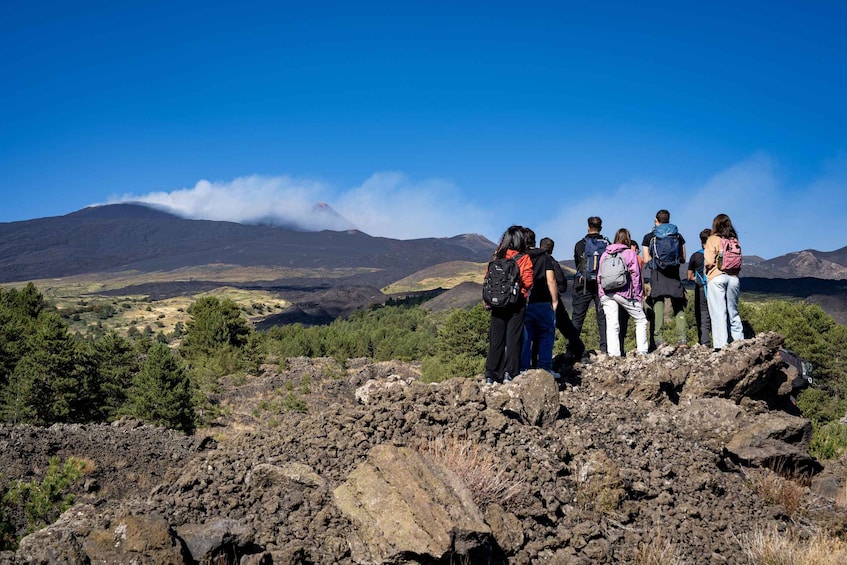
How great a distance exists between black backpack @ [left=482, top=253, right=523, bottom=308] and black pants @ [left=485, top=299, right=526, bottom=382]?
0.57 ft

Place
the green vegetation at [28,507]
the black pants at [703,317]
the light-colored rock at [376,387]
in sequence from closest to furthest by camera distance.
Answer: the green vegetation at [28,507] < the light-colored rock at [376,387] < the black pants at [703,317]

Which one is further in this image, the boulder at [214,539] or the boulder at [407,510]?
the boulder at [407,510]

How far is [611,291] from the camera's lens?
9.12 m

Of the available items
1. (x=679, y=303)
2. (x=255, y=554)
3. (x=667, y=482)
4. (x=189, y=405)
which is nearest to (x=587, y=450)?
(x=667, y=482)

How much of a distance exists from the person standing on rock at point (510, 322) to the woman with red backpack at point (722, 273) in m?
3.19

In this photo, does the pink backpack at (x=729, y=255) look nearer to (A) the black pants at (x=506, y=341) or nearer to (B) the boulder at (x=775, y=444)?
(B) the boulder at (x=775, y=444)

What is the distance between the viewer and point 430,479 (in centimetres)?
462

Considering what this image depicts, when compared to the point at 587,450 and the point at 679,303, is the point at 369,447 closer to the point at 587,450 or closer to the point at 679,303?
the point at 587,450

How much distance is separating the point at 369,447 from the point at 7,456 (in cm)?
778

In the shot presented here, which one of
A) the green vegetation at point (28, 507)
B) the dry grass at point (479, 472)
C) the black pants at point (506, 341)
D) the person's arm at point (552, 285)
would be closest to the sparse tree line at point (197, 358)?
the person's arm at point (552, 285)

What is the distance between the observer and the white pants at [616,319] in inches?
359

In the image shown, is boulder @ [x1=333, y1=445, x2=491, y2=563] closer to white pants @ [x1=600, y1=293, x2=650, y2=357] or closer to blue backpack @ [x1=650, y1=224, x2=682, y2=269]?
white pants @ [x1=600, y1=293, x2=650, y2=357]

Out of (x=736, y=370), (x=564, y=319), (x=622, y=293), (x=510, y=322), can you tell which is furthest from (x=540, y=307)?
(x=736, y=370)

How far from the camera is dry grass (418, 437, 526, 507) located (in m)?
5.15
